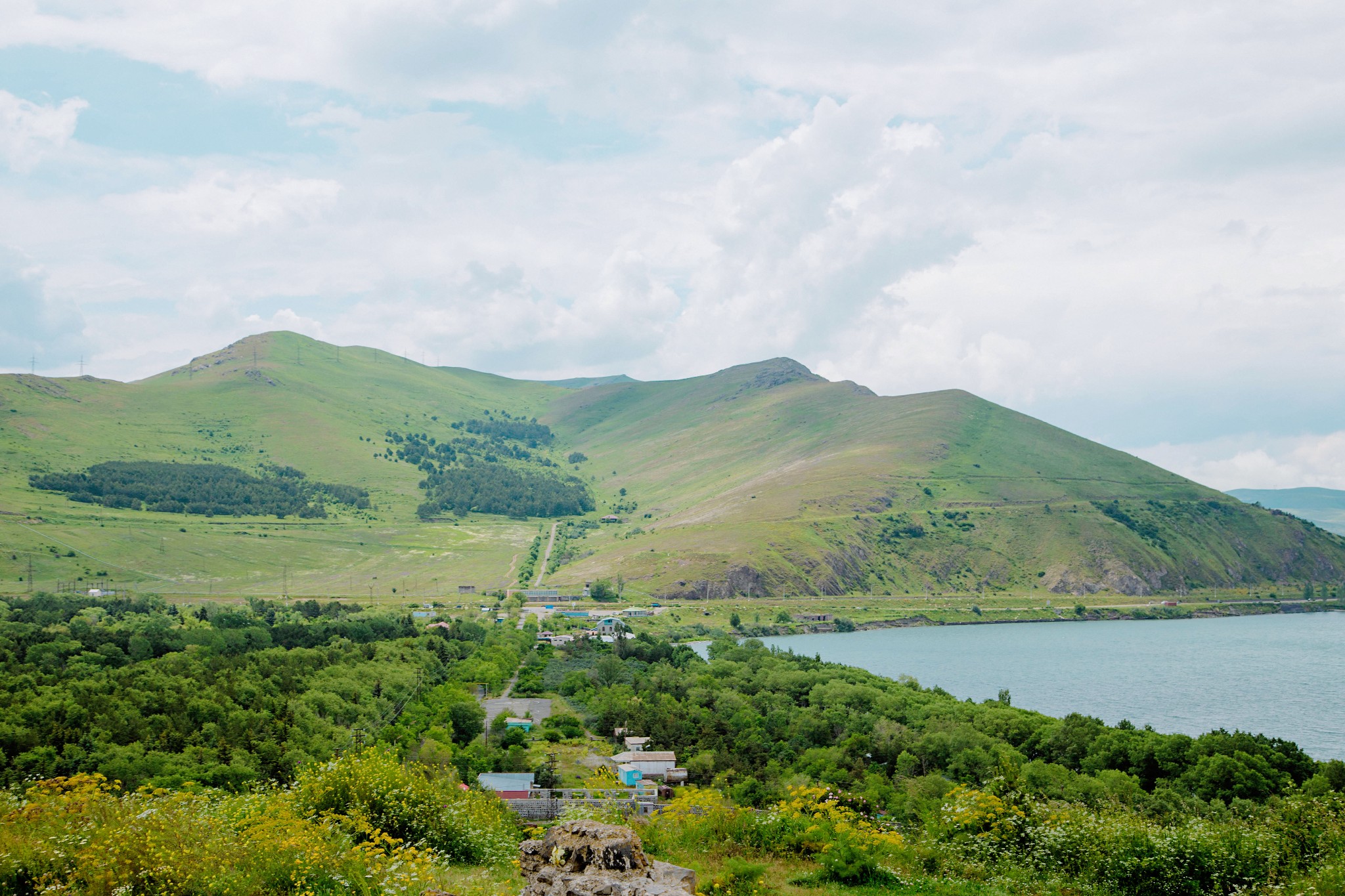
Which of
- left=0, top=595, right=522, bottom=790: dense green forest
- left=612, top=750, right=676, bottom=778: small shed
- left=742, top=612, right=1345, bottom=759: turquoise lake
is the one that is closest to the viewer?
left=0, top=595, right=522, bottom=790: dense green forest

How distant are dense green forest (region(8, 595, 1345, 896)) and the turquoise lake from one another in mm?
19117

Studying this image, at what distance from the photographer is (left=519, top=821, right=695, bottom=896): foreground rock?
961cm

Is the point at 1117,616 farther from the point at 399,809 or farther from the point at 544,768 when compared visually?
the point at 399,809

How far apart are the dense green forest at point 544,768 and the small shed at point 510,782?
1.52 meters

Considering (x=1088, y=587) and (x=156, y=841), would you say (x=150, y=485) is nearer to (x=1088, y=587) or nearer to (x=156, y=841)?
(x=1088, y=587)

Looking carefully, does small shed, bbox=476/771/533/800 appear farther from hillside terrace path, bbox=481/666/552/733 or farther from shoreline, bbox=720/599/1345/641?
shoreline, bbox=720/599/1345/641

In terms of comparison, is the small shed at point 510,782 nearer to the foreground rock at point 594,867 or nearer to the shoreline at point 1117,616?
the foreground rock at point 594,867

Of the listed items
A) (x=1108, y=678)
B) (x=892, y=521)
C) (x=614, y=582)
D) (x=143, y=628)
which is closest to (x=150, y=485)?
(x=614, y=582)

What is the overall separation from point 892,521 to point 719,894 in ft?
591

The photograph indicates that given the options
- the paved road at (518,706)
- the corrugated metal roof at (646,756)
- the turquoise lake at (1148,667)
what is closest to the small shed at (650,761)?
the corrugated metal roof at (646,756)

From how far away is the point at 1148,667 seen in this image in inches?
4149

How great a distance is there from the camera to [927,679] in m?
96.5

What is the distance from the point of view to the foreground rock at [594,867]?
31.5ft

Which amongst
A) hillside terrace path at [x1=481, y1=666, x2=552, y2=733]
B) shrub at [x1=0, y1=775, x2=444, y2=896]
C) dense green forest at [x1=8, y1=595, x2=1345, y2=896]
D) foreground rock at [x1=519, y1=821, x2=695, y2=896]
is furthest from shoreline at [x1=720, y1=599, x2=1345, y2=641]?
foreground rock at [x1=519, y1=821, x2=695, y2=896]
